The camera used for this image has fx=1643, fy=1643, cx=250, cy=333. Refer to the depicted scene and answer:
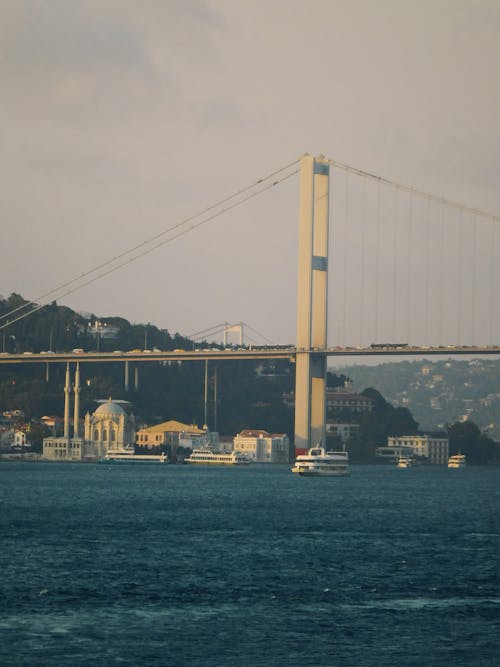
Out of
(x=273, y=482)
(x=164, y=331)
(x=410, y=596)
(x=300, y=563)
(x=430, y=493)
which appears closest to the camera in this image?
(x=410, y=596)

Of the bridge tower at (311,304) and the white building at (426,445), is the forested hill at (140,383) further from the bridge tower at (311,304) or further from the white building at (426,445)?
the bridge tower at (311,304)

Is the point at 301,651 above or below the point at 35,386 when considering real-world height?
below

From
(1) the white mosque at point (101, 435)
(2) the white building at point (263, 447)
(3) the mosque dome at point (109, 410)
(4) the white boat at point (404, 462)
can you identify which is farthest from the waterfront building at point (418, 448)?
(3) the mosque dome at point (109, 410)

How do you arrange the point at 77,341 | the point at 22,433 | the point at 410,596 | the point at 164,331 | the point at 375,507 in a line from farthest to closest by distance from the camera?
the point at 164,331 → the point at 77,341 → the point at 22,433 → the point at 375,507 → the point at 410,596

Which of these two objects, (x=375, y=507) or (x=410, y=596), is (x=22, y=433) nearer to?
(x=375, y=507)

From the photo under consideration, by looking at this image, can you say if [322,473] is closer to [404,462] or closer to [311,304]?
[311,304]

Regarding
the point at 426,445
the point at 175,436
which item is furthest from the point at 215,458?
the point at 426,445

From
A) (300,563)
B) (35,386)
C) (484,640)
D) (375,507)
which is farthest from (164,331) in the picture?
(484,640)
